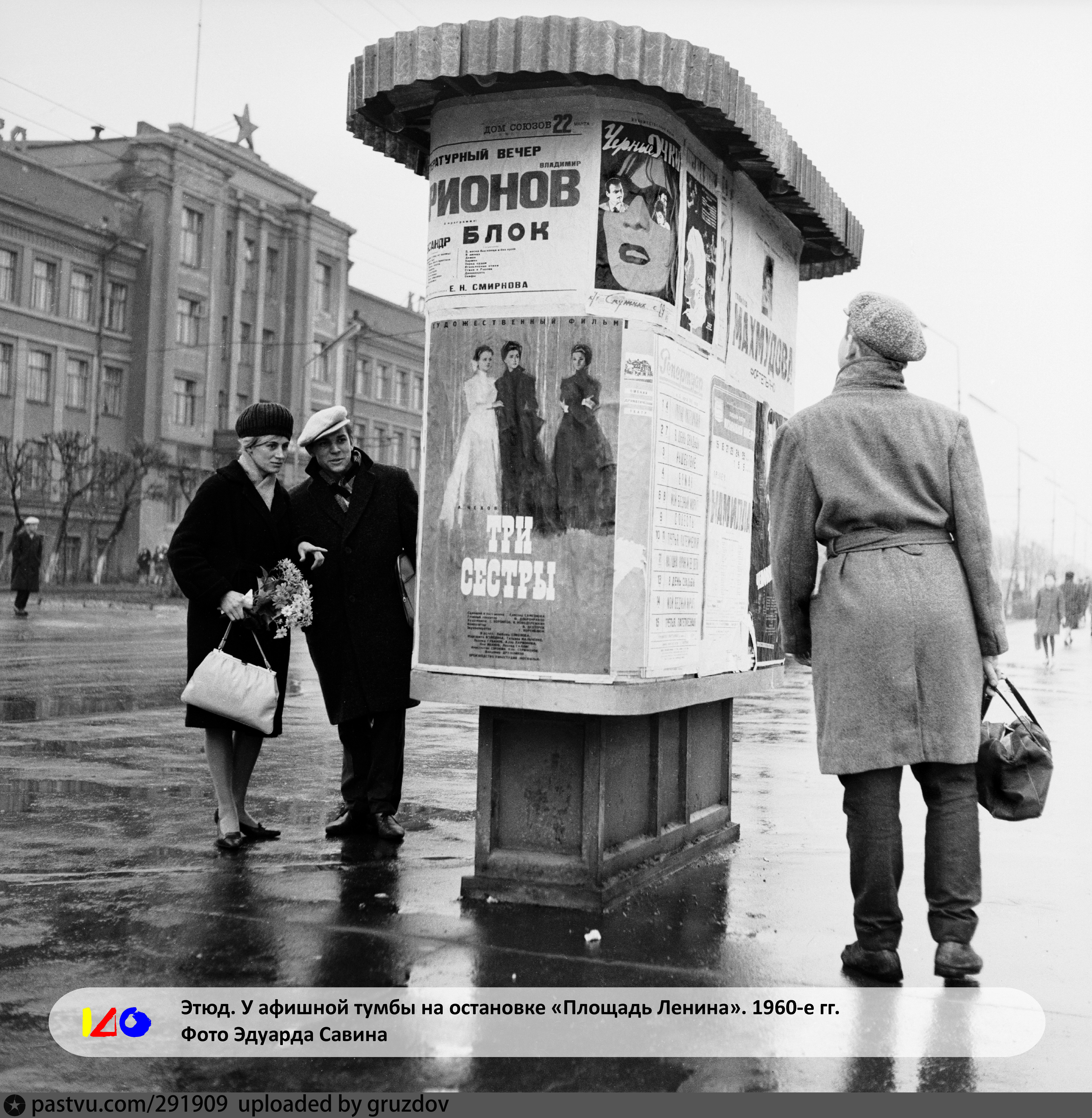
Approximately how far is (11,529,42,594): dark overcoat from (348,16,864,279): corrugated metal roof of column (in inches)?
981

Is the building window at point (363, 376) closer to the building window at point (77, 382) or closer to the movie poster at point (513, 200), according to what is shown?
the building window at point (77, 382)

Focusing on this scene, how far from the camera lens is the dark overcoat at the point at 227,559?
6.08 m

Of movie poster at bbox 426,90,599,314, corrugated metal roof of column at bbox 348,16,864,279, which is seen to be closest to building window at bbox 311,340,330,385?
corrugated metal roof of column at bbox 348,16,864,279

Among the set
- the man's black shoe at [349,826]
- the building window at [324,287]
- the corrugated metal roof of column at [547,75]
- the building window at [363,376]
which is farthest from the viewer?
the building window at [363,376]

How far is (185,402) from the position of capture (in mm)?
56250

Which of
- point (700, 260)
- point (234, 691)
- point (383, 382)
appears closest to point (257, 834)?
point (234, 691)

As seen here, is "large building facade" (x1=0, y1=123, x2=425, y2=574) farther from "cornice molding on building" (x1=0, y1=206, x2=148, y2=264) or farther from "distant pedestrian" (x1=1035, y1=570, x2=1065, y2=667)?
"distant pedestrian" (x1=1035, y1=570, x2=1065, y2=667)

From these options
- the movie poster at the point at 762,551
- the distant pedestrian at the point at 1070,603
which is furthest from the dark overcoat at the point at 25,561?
the distant pedestrian at the point at 1070,603

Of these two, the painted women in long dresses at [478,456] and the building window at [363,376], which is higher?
the building window at [363,376]

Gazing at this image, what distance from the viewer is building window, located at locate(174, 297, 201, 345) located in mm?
56125

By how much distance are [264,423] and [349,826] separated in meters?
1.88

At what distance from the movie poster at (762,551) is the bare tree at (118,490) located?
135 ft

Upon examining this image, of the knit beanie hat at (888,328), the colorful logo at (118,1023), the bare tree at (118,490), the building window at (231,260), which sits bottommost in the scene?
the colorful logo at (118,1023)

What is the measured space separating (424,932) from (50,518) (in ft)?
150
